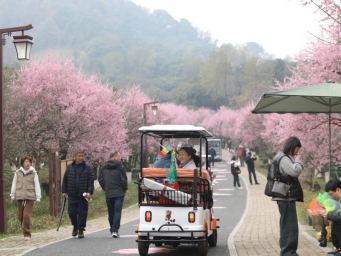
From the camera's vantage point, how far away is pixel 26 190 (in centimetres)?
1384

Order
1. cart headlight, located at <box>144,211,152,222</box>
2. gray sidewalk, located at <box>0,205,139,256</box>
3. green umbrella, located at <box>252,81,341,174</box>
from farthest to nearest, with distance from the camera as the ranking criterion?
green umbrella, located at <box>252,81,341,174</box> < gray sidewalk, located at <box>0,205,139,256</box> < cart headlight, located at <box>144,211,152,222</box>

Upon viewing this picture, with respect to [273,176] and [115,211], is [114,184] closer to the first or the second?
[115,211]

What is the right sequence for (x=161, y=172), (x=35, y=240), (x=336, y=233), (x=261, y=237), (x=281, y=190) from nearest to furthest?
(x=336, y=233)
(x=281, y=190)
(x=161, y=172)
(x=261, y=237)
(x=35, y=240)

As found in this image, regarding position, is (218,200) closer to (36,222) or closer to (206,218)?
(36,222)

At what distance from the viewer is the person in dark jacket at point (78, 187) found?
45.2 feet

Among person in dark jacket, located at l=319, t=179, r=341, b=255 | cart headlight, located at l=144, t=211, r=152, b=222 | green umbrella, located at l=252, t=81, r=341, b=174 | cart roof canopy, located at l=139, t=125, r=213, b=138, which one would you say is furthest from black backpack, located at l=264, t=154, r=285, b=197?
green umbrella, located at l=252, t=81, r=341, b=174

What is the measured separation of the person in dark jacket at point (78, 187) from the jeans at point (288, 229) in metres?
5.55

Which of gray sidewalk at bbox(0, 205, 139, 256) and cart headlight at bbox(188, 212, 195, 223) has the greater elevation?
cart headlight at bbox(188, 212, 195, 223)

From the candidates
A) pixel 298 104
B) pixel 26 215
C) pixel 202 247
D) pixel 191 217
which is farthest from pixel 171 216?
pixel 26 215

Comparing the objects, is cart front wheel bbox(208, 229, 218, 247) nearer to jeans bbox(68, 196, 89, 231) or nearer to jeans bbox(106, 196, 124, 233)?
jeans bbox(106, 196, 124, 233)

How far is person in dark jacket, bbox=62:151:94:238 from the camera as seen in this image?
45.2ft

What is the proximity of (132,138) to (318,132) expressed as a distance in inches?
974

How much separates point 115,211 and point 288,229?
561 cm

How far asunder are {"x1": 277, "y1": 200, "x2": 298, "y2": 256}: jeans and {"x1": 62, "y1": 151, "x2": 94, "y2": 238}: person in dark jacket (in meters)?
5.55
